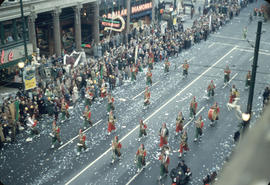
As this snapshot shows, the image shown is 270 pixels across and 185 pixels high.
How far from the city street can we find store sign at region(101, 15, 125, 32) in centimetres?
557

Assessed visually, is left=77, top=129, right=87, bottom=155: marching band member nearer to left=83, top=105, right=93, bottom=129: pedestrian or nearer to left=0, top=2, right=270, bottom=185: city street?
left=0, top=2, right=270, bottom=185: city street

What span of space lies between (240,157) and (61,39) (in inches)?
1526

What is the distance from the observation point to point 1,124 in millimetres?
20422

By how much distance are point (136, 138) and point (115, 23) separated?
17.2m

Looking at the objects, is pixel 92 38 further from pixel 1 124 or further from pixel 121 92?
pixel 1 124

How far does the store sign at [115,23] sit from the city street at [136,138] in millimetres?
5567

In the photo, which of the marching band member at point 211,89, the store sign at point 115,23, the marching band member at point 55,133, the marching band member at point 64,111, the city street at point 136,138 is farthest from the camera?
the store sign at point 115,23

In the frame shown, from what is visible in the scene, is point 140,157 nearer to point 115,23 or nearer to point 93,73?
point 93,73

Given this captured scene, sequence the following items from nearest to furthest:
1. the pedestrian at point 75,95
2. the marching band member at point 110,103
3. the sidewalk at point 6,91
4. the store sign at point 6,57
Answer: the marching band member at point 110,103, the pedestrian at point 75,95, the sidewalk at point 6,91, the store sign at point 6,57

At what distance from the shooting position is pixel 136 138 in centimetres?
2159

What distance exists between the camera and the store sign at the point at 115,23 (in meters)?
35.1

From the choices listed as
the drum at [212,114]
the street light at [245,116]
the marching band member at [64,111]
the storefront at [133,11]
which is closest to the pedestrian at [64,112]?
the marching band member at [64,111]

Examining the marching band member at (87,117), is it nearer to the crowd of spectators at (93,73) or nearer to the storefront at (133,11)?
the crowd of spectators at (93,73)

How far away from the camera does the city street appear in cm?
1773
